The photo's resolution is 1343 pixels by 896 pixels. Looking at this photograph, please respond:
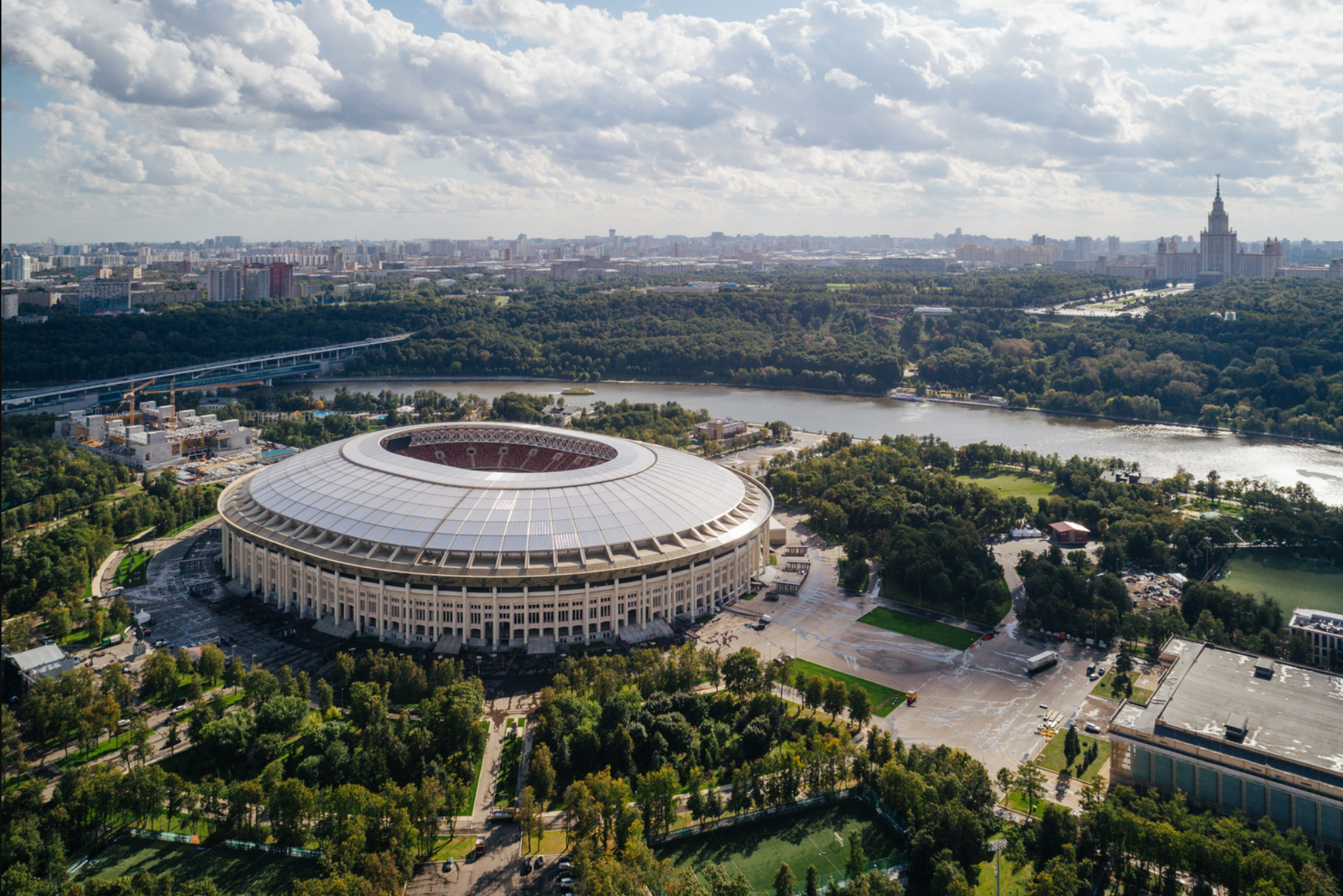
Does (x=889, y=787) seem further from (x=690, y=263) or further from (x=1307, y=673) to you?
(x=690, y=263)

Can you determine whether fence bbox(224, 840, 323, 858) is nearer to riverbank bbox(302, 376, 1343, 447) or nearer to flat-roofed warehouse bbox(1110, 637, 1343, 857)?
flat-roofed warehouse bbox(1110, 637, 1343, 857)

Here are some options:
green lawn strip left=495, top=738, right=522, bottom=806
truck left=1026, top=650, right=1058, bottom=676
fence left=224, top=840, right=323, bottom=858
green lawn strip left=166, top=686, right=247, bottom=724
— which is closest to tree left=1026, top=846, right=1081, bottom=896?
truck left=1026, top=650, right=1058, bottom=676

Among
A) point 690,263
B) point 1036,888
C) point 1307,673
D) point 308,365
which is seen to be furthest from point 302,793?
point 690,263

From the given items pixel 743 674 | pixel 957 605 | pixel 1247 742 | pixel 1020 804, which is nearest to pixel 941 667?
pixel 957 605

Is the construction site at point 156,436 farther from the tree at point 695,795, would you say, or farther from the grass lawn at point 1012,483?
the grass lawn at point 1012,483

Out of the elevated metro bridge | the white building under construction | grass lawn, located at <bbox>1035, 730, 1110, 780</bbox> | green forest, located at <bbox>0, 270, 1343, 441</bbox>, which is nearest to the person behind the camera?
grass lawn, located at <bbox>1035, 730, 1110, 780</bbox>

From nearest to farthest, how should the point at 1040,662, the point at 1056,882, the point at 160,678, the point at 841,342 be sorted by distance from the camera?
the point at 1056,882 < the point at 160,678 < the point at 1040,662 < the point at 841,342

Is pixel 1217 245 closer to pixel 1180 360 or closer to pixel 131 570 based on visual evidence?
pixel 1180 360

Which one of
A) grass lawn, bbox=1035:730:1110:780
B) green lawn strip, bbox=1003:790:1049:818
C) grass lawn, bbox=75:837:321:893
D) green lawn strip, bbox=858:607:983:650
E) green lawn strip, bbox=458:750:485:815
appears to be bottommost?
grass lawn, bbox=75:837:321:893
